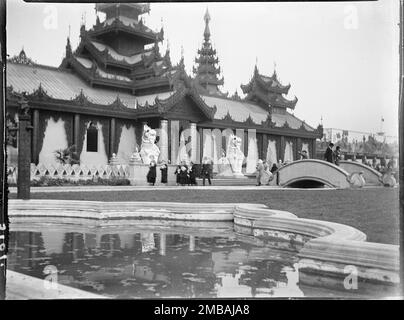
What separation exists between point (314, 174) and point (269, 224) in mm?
8575

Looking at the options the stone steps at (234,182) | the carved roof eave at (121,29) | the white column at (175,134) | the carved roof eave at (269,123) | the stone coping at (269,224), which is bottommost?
the stone coping at (269,224)

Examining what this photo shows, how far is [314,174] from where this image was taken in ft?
50.2

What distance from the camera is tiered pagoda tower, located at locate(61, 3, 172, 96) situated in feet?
70.3

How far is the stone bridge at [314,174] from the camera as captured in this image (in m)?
15.0

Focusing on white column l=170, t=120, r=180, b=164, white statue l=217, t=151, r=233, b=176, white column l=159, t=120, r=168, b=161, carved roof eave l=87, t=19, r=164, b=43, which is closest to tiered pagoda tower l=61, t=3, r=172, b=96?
carved roof eave l=87, t=19, r=164, b=43

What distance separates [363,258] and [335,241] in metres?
0.35

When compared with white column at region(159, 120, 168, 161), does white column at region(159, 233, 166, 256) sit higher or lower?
lower

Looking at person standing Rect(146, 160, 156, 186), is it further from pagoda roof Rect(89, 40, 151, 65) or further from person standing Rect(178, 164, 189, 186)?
pagoda roof Rect(89, 40, 151, 65)

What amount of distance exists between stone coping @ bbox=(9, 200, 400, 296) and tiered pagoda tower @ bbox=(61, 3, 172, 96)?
42.4 feet

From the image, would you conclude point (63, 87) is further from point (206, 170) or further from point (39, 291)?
point (39, 291)

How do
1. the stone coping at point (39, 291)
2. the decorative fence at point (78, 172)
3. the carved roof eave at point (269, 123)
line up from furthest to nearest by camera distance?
1. the carved roof eave at point (269, 123)
2. the decorative fence at point (78, 172)
3. the stone coping at point (39, 291)

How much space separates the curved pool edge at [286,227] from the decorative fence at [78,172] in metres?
6.07

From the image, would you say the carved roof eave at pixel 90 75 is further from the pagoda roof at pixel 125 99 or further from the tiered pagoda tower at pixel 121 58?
the pagoda roof at pixel 125 99

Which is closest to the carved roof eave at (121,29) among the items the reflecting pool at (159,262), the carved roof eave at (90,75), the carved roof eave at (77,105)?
the carved roof eave at (90,75)
